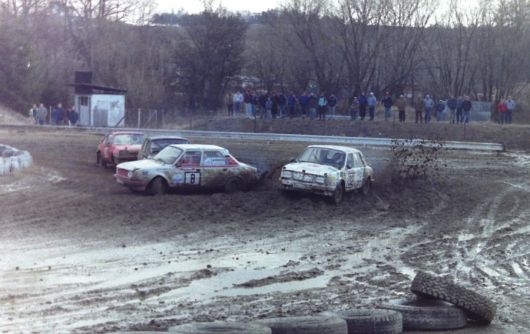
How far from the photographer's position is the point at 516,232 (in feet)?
60.8

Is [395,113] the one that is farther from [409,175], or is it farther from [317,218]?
[317,218]

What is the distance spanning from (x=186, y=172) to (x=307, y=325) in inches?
510

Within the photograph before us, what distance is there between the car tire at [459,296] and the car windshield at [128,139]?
722 inches

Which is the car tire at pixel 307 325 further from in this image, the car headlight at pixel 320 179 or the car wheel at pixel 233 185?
the car wheel at pixel 233 185

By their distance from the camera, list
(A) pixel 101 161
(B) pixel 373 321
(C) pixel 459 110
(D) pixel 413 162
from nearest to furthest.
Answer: (B) pixel 373 321, (D) pixel 413 162, (A) pixel 101 161, (C) pixel 459 110

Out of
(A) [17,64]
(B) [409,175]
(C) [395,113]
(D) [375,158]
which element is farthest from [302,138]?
(A) [17,64]

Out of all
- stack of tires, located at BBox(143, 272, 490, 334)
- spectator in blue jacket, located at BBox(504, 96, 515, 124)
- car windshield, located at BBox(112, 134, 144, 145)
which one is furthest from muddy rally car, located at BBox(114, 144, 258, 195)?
spectator in blue jacket, located at BBox(504, 96, 515, 124)

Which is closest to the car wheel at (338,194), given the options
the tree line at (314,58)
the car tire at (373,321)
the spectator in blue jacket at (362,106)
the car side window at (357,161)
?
the car side window at (357,161)

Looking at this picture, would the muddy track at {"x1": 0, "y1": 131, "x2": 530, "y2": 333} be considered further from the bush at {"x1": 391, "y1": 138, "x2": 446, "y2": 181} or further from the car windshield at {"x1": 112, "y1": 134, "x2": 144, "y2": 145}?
the car windshield at {"x1": 112, "y1": 134, "x2": 144, "y2": 145}

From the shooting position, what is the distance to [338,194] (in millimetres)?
21281

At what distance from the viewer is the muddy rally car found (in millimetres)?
21391

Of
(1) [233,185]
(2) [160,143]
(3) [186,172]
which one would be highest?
(2) [160,143]

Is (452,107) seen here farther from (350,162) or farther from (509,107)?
(350,162)

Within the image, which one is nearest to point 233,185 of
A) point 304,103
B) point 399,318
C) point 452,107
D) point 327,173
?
point 327,173
